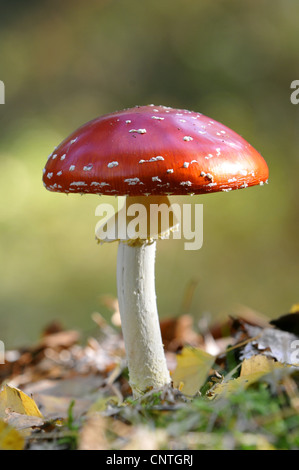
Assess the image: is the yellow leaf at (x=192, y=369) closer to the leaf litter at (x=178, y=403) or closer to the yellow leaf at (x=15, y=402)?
the leaf litter at (x=178, y=403)

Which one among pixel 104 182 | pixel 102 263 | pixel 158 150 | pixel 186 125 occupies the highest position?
pixel 186 125

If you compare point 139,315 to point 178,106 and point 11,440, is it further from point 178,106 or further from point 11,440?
point 178,106

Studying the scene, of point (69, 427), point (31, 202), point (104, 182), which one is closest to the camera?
point (69, 427)

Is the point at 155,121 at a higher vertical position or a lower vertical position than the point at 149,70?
lower

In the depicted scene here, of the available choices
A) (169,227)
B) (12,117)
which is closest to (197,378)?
(169,227)

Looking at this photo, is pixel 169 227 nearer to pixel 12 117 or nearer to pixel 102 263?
pixel 102 263

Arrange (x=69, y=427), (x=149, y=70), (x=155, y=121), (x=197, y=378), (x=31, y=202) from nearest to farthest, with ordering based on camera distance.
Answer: (x=69, y=427) → (x=155, y=121) → (x=197, y=378) → (x=31, y=202) → (x=149, y=70)

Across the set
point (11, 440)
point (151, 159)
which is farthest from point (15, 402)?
point (151, 159)
